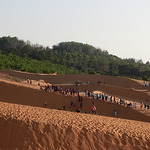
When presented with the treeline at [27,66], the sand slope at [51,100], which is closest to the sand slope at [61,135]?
the sand slope at [51,100]

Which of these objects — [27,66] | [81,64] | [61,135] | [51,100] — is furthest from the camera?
[81,64]

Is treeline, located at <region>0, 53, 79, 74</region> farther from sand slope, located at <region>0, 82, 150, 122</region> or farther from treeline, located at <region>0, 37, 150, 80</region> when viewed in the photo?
sand slope, located at <region>0, 82, 150, 122</region>

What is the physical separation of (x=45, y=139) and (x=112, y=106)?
16.2 metres

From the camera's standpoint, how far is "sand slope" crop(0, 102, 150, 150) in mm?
14906

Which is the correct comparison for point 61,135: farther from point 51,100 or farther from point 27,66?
point 27,66

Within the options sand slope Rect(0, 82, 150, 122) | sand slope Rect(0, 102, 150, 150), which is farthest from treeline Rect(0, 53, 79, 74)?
sand slope Rect(0, 102, 150, 150)

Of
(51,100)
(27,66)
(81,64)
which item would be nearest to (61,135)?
(51,100)

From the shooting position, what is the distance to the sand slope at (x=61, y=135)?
14.9 m

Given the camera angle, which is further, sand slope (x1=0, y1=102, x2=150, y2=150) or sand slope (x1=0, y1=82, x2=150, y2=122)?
sand slope (x1=0, y1=82, x2=150, y2=122)

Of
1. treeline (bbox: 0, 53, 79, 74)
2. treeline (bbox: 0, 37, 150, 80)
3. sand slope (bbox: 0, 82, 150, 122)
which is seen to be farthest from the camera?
treeline (bbox: 0, 37, 150, 80)

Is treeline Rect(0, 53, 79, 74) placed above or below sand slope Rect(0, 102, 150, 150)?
above

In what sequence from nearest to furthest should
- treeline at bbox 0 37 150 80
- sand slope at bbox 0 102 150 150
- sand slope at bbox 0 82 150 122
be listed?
sand slope at bbox 0 102 150 150, sand slope at bbox 0 82 150 122, treeline at bbox 0 37 150 80

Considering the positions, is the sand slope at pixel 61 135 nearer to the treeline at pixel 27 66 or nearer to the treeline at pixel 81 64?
the treeline at pixel 27 66

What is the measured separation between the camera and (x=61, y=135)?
1554 cm
